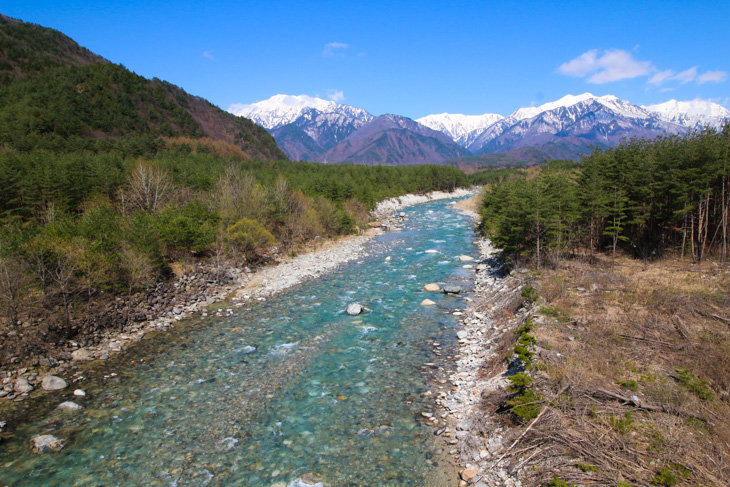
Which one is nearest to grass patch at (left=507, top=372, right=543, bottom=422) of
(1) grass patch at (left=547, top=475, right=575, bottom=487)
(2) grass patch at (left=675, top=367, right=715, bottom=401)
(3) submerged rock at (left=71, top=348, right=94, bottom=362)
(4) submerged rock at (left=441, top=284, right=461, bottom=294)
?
(1) grass patch at (left=547, top=475, right=575, bottom=487)

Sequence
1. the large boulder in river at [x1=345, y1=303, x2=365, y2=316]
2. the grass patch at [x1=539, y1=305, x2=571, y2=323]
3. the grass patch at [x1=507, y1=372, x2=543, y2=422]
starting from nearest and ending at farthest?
the grass patch at [x1=507, y1=372, x2=543, y2=422]
the grass patch at [x1=539, y1=305, x2=571, y2=323]
the large boulder in river at [x1=345, y1=303, x2=365, y2=316]

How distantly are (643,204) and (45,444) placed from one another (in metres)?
32.9

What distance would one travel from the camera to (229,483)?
28.6 ft

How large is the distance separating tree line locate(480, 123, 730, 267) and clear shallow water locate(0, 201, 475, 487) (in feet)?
27.4

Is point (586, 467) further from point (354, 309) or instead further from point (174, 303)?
point (174, 303)

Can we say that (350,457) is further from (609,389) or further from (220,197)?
(220,197)

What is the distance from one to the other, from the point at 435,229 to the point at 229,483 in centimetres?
4358

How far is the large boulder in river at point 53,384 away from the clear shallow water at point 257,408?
61cm

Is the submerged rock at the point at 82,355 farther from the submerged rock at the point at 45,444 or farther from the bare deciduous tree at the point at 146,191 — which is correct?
the bare deciduous tree at the point at 146,191

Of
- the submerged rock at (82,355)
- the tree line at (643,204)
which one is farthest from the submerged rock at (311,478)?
the tree line at (643,204)

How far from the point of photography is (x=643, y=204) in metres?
24.9

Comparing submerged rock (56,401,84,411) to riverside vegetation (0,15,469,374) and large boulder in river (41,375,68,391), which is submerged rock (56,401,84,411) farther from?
riverside vegetation (0,15,469,374)

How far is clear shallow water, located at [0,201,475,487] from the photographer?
29.9 ft

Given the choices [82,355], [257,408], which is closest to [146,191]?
[82,355]
